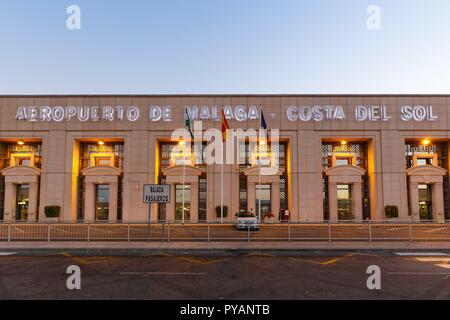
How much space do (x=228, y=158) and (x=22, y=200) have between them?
24.5m

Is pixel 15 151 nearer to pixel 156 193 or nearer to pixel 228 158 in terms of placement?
pixel 228 158

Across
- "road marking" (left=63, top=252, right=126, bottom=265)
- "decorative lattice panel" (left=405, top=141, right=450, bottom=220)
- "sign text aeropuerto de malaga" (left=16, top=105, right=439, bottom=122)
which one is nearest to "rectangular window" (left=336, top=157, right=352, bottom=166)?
"sign text aeropuerto de malaga" (left=16, top=105, right=439, bottom=122)

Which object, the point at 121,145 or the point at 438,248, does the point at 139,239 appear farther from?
the point at 121,145

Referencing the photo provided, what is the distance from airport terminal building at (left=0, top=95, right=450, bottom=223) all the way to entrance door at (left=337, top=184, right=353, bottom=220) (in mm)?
232

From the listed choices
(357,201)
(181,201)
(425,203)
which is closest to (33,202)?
(181,201)

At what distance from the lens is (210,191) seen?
3469 centimetres

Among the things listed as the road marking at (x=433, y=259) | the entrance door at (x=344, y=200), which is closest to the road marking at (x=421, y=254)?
the road marking at (x=433, y=259)

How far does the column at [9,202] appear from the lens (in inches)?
1375

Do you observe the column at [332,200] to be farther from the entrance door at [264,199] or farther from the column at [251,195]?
the column at [251,195]

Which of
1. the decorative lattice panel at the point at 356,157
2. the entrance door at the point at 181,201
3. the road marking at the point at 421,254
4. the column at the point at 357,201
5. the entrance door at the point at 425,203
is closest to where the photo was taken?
the road marking at the point at 421,254

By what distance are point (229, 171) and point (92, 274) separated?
25.8 metres

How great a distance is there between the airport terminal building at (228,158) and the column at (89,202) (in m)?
0.14

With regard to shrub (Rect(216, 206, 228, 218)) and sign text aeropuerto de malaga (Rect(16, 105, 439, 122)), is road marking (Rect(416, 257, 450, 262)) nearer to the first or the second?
shrub (Rect(216, 206, 228, 218))

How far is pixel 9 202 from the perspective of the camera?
3506cm
